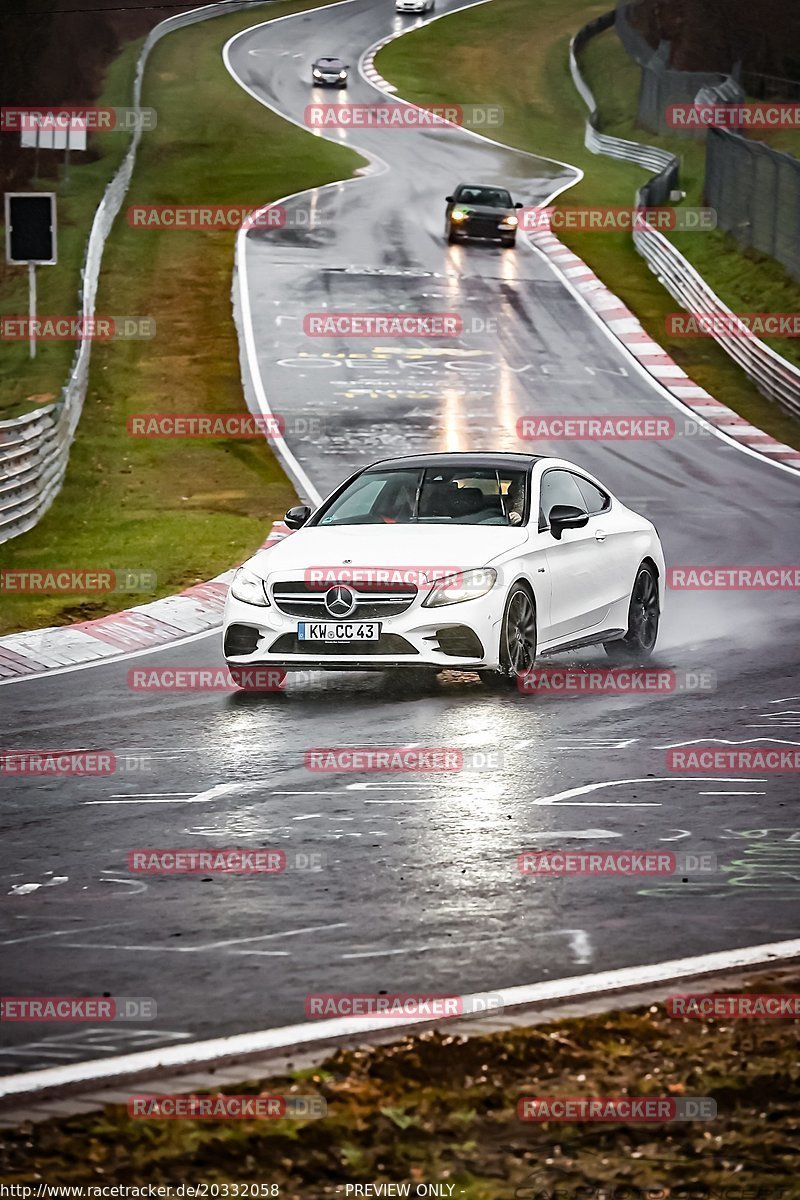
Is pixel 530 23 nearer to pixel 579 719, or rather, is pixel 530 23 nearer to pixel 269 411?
pixel 269 411

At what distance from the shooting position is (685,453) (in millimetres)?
28844

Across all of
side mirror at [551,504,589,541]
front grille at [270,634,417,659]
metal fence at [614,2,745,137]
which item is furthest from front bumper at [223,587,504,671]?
metal fence at [614,2,745,137]

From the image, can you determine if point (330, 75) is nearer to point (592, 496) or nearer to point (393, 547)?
point (592, 496)

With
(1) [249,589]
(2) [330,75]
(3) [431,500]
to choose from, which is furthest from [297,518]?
(2) [330,75]

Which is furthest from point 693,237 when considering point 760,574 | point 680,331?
point 760,574

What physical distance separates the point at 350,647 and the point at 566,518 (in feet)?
5.88

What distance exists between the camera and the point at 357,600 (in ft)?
41.0

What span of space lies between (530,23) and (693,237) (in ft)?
164

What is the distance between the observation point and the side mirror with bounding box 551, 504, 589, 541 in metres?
13.3

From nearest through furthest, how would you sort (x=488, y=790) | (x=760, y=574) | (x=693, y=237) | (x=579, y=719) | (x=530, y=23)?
1. (x=488, y=790)
2. (x=579, y=719)
3. (x=760, y=574)
4. (x=693, y=237)
5. (x=530, y=23)

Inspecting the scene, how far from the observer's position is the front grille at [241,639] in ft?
41.8

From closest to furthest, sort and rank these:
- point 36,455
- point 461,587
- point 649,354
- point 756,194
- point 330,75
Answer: point 461,587 < point 36,455 < point 649,354 < point 756,194 < point 330,75

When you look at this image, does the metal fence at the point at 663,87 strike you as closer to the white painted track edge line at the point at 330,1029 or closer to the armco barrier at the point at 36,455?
the armco barrier at the point at 36,455

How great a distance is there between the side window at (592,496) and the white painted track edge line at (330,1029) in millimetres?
7653
